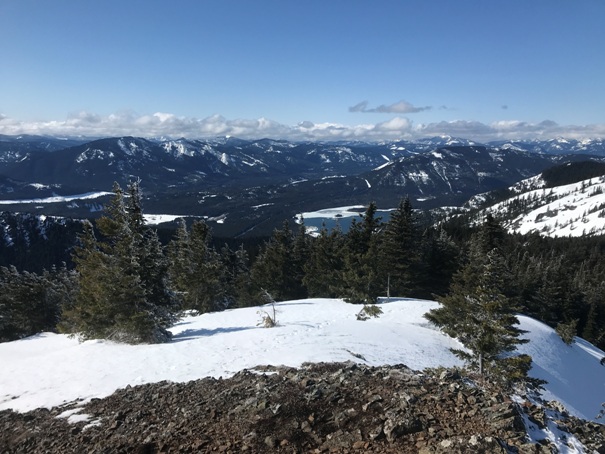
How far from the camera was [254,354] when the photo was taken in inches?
671

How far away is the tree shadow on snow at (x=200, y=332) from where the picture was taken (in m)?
21.9

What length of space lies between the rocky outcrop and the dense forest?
32.2 ft

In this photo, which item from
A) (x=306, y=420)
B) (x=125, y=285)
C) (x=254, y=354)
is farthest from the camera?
(x=125, y=285)

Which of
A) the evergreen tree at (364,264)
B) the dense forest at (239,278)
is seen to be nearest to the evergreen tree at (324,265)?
the dense forest at (239,278)

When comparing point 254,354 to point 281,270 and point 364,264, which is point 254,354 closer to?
point 364,264

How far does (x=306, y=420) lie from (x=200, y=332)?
53.6ft

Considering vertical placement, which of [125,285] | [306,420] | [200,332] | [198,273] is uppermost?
[306,420]

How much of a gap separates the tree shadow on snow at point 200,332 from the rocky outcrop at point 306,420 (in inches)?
376

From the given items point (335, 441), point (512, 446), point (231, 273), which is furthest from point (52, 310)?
point (512, 446)

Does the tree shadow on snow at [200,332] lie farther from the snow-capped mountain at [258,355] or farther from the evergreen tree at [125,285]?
the evergreen tree at [125,285]

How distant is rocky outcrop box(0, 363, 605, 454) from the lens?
7.82 meters

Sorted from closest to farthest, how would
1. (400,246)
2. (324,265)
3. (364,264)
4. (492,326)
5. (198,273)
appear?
(492,326), (364,264), (400,246), (198,273), (324,265)

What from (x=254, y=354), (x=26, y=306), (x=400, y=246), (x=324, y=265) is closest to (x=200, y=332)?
(x=254, y=354)

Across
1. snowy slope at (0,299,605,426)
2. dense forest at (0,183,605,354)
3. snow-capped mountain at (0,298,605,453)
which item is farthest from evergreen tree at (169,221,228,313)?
snowy slope at (0,299,605,426)
